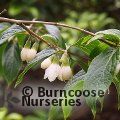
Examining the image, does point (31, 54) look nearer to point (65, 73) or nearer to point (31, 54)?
point (31, 54)

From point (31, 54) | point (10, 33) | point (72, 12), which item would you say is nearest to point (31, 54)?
point (31, 54)

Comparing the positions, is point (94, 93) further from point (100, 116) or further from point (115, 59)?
point (100, 116)

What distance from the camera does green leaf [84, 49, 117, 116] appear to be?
768 millimetres

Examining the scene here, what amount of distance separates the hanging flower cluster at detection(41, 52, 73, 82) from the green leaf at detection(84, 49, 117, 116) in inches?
→ 4.0

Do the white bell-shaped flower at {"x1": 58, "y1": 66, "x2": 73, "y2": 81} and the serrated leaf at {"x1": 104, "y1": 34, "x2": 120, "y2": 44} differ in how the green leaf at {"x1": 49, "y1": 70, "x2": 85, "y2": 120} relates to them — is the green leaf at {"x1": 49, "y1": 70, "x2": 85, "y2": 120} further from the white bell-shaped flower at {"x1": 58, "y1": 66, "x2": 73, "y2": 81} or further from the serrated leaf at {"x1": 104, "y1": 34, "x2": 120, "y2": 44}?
the serrated leaf at {"x1": 104, "y1": 34, "x2": 120, "y2": 44}

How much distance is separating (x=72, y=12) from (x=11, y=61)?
2271mm

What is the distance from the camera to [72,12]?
345 cm

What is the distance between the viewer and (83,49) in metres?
0.90

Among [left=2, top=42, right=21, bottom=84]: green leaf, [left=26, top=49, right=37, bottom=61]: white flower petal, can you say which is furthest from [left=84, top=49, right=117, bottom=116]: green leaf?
[left=2, top=42, right=21, bottom=84]: green leaf

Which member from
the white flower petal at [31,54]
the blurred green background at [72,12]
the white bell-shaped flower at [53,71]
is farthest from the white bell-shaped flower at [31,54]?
the blurred green background at [72,12]

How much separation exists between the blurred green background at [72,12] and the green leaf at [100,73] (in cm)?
201

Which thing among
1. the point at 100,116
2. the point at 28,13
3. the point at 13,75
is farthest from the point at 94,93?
the point at 100,116

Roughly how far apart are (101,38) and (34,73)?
2785 millimetres

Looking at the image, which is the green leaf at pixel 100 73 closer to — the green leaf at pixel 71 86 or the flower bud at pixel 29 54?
the green leaf at pixel 71 86
